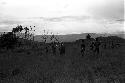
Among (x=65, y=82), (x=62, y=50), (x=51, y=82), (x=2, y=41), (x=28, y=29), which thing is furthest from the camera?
(x=28, y=29)

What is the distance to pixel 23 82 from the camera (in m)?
9.30

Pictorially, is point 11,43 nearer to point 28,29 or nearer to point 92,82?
point 28,29

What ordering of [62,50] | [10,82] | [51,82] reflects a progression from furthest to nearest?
[62,50]
[10,82]
[51,82]

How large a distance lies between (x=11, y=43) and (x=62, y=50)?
81.7ft

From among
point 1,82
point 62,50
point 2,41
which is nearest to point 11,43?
point 2,41

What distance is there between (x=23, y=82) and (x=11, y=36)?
145ft

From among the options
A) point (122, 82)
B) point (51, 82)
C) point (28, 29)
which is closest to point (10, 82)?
point (51, 82)

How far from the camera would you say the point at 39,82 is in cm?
925

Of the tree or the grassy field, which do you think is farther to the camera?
the tree

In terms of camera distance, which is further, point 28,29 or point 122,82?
point 28,29

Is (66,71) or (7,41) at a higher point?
(7,41)

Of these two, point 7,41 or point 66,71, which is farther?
point 7,41

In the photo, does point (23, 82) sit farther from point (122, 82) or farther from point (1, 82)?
point (122, 82)

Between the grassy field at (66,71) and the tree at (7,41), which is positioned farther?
the tree at (7,41)
